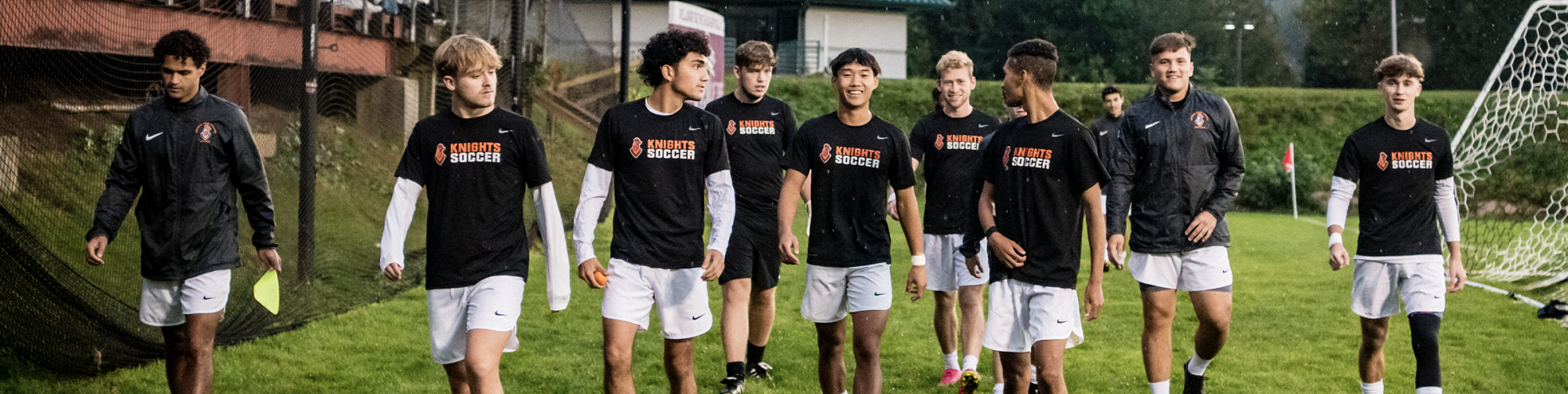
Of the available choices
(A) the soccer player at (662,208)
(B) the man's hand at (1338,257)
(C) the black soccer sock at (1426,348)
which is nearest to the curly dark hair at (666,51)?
(A) the soccer player at (662,208)

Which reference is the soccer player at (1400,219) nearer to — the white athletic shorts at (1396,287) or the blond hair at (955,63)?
the white athletic shorts at (1396,287)

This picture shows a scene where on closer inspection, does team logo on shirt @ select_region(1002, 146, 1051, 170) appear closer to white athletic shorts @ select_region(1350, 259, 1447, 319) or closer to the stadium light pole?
white athletic shorts @ select_region(1350, 259, 1447, 319)

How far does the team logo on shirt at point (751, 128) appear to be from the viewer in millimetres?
7152

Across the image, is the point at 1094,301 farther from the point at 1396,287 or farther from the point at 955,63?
the point at 955,63

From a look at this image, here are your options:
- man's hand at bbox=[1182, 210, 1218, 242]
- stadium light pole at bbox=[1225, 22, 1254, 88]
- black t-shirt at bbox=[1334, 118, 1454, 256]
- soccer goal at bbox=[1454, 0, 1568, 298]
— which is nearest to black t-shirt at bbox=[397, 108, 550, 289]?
man's hand at bbox=[1182, 210, 1218, 242]

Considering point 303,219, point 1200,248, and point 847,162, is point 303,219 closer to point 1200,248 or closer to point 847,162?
point 847,162

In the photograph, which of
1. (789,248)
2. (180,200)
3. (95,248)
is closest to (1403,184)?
(789,248)

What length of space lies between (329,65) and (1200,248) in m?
7.14

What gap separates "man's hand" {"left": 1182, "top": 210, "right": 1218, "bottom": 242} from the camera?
611cm

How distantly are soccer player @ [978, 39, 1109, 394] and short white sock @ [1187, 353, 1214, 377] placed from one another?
159cm

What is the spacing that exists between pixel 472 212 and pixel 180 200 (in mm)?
1638

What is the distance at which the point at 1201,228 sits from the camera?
6117 millimetres

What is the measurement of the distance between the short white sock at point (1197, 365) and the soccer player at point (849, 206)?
192 centimetres

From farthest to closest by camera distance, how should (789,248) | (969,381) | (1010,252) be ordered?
(969,381), (789,248), (1010,252)
